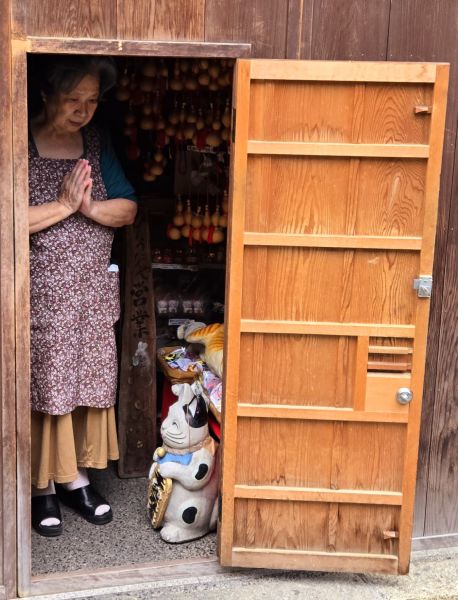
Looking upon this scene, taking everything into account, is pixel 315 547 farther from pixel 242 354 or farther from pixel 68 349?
pixel 68 349

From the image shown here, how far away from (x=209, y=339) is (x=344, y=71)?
1.73 m

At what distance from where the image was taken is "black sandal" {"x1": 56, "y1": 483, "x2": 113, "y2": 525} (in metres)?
4.26

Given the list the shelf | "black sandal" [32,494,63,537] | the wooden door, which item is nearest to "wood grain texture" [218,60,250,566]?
the wooden door

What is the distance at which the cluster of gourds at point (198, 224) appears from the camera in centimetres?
495

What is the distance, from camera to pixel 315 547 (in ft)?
12.1

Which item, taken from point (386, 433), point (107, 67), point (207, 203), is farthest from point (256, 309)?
point (207, 203)

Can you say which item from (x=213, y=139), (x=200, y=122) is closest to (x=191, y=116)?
(x=200, y=122)

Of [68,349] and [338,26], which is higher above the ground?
[338,26]

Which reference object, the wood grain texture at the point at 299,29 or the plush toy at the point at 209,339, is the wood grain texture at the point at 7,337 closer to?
the wood grain texture at the point at 299,29

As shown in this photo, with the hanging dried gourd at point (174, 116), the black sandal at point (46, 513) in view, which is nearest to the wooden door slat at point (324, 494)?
the black sandal at point (46, 513)

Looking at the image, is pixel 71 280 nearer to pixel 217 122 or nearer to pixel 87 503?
pixel 87 503

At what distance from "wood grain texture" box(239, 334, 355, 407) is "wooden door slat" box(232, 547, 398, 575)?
2.15 feet

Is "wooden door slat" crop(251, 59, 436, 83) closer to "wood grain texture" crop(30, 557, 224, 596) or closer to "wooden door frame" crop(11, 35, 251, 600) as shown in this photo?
"wooden door frame" crop(11, 35, 251, 600)

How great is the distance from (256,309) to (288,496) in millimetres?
795
